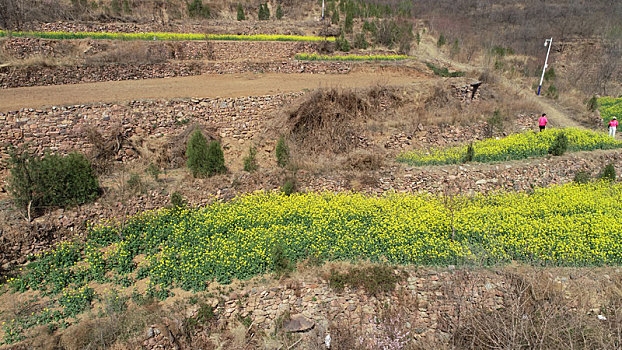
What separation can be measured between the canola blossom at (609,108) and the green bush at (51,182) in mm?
26264

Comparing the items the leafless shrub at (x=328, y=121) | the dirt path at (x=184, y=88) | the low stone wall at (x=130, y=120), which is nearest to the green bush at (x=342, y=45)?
the dirt path at (x=184, y=88)

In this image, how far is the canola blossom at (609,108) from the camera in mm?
22219

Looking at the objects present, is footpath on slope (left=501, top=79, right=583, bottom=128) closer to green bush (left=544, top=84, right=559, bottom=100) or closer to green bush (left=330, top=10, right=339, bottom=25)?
green bush (left=544, top=84, right=559, bottom=100)

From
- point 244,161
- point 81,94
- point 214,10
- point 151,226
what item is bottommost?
point 151,226

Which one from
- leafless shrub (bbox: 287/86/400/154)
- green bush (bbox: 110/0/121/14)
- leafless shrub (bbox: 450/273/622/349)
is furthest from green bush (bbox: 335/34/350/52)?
leafless shrub (bbox: 450/273/622/349)

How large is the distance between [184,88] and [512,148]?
1465cm

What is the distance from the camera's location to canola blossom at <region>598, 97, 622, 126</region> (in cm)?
2222

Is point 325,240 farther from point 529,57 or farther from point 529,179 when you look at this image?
point 529,57

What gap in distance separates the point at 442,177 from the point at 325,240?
5773 mm

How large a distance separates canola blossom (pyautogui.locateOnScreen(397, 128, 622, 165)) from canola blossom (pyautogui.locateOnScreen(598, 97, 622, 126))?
737 cm

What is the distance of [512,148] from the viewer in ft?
48.7

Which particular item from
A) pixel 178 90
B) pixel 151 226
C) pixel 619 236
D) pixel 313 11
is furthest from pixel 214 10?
pixel 619 236

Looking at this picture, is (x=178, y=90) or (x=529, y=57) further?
(x=529, y=57)

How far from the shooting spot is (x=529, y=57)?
129ft
